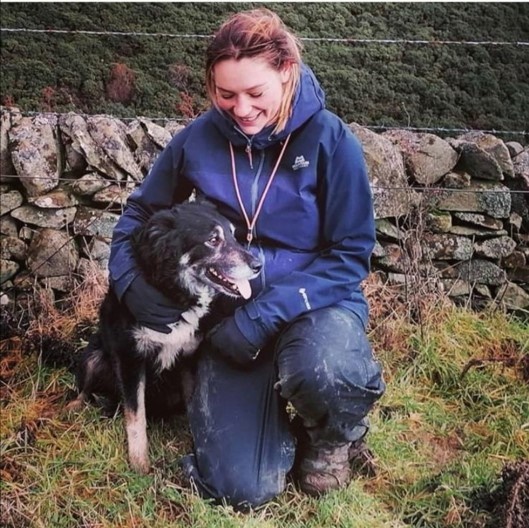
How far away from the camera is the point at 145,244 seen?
6.04ft

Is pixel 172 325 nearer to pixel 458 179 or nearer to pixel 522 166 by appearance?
pixel 458 179

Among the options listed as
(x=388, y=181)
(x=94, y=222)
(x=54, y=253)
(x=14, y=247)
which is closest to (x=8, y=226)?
(x=14, y=247)

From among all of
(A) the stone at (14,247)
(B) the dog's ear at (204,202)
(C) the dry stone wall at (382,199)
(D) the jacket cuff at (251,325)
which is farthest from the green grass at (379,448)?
(B) the dog's ear at (204,202)

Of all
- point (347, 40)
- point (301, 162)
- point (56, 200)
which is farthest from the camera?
point (56, 200)

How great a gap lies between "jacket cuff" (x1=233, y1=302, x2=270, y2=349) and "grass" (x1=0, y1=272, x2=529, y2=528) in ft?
1.28

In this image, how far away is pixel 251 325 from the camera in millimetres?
1809

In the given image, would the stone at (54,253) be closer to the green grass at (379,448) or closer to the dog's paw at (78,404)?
the green grass at (379,448)

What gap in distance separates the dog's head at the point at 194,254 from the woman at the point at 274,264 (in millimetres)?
39

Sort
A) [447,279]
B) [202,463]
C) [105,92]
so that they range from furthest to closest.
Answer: [447,279] → [105,92] → [202,463]

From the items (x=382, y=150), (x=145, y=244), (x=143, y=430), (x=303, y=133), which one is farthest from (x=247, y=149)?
(x=143, y=430)

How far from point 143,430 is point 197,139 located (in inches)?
29.2

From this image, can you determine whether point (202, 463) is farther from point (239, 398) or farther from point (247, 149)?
point (247, 149)

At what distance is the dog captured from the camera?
1.79 m

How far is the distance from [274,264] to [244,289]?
0.09 m
